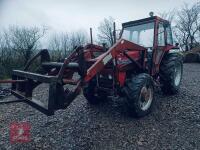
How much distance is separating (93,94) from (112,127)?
5.02 feet

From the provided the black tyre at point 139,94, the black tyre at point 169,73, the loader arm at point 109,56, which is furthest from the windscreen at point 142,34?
the black tyre at point 139,94

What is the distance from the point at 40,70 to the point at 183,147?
135 inches

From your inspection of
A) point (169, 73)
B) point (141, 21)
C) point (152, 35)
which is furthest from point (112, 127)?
point (141, 21)

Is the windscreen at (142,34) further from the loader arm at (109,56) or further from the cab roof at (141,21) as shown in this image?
the loader arm at (109,56)

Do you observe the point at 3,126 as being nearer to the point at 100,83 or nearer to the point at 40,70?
the point at 40,70

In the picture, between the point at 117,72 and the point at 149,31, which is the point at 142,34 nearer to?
the point at 149,31

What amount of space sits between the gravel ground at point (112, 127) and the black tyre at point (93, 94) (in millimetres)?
193

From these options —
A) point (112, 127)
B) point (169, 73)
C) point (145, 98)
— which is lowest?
point (112, 127)

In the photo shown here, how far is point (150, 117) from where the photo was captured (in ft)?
18.9

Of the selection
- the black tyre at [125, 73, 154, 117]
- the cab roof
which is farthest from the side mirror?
the black tyre at [125, 73, 154, 117]

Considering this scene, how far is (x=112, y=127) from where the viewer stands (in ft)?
17.5

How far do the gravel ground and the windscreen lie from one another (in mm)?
1661

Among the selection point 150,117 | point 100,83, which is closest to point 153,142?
point 150,117

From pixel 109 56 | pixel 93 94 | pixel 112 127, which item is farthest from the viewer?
pixel 93 94
